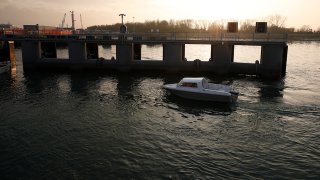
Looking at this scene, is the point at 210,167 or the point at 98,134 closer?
the point at 210,167

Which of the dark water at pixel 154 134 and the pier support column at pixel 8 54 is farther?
the pier support column at pixel 8 54

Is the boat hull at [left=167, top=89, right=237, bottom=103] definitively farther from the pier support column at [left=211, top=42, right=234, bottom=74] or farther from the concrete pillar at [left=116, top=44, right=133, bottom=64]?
the concrete pillar at [left=116, top=44, right=133, bottom=64]

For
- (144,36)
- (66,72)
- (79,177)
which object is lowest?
(79,177)

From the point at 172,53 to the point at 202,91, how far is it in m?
23.0

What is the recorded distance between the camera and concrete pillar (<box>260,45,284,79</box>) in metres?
52.2

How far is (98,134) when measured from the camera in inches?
1016

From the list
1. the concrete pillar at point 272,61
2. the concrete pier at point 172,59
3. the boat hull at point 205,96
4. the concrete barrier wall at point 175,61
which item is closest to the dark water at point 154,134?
the boat hull at point 205,96

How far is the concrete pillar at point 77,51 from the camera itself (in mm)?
60500

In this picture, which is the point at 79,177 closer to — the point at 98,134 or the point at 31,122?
the point at 98,134

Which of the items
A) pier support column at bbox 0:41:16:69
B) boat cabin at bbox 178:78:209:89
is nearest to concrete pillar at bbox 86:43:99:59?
pier support column at bbox 0:41:16:69

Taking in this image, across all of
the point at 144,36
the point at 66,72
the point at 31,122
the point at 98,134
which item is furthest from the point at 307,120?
the point at 66,72

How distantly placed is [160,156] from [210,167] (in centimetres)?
379

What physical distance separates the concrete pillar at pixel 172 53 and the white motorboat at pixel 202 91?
65.8 feet

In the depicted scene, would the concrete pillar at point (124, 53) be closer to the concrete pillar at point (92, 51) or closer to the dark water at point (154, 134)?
the concrete pillar at point (92, 51)
